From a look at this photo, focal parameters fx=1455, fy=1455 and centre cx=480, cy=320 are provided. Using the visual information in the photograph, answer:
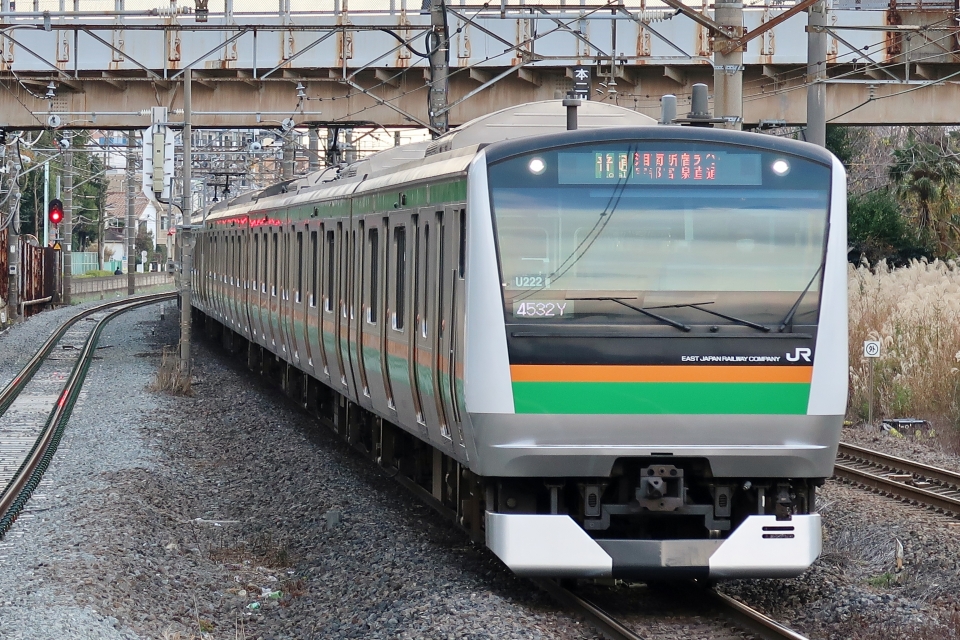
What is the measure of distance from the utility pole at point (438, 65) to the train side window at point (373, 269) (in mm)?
6531

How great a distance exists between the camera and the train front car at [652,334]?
7.75 m

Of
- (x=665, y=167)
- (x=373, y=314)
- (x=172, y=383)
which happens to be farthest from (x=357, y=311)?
(x=172, y=383)

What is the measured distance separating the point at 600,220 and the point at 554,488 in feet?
4.87

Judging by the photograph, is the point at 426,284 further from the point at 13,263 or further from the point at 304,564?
the point at 13,263

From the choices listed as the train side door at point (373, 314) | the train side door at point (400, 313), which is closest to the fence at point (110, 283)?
the train side door at point (373, 314)

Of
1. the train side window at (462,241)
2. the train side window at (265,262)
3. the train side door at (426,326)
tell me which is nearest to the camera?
the train side window at (462,241)

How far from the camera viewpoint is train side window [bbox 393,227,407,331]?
10.2m

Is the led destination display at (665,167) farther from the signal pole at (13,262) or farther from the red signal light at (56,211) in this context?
the red signal light at (56,211)

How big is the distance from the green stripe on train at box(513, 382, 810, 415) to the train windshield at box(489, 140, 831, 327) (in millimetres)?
344

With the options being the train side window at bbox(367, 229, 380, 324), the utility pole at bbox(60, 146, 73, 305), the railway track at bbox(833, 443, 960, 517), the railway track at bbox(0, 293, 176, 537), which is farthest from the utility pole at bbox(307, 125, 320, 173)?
the train side window at bbox(367, 229, 380, 324)

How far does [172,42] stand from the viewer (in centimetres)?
2355

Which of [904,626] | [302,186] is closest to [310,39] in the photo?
[302,186]

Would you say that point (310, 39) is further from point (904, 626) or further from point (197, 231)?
point (904, 626)

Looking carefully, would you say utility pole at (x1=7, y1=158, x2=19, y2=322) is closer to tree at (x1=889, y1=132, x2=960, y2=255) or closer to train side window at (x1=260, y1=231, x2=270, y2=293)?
A: train side window at (x1=260, y1=231, x2=270, y2=293)
